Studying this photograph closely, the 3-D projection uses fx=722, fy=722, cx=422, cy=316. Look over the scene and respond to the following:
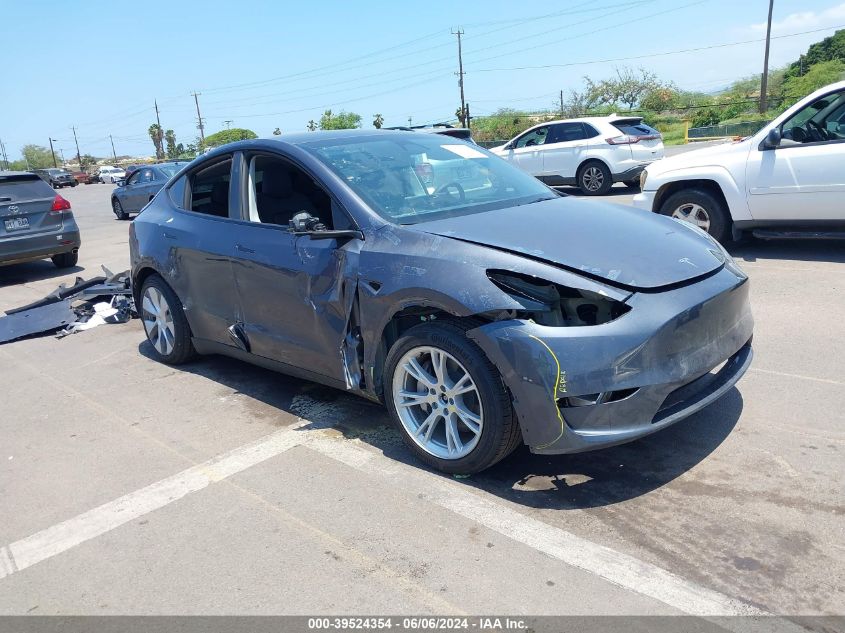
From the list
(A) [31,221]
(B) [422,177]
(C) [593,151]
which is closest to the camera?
(B) [422,177]

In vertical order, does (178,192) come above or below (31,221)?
above

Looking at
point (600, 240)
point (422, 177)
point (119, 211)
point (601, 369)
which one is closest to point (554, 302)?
point (601, 369)

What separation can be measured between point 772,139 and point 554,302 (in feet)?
18.8

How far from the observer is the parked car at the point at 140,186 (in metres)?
19.8

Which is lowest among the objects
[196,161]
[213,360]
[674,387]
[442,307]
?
[213,360]

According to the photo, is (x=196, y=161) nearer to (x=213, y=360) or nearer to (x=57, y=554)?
(x=213, y=360)

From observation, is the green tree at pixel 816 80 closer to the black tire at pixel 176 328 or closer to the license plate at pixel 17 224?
the license plate at pixel 17 224

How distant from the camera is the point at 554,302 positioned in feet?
11.0

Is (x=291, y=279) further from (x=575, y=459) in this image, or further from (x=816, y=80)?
(x=816, y=80)

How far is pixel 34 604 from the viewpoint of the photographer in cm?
296

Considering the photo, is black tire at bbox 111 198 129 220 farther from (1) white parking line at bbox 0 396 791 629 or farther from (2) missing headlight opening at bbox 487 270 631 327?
(2) missing headlight opening at bbox 487 270 631 327

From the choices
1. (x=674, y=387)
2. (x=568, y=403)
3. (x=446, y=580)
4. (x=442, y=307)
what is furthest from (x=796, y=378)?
(x=446, y=580)

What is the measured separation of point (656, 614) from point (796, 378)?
271cm

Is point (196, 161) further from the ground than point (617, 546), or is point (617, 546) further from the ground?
point (196, 161)
